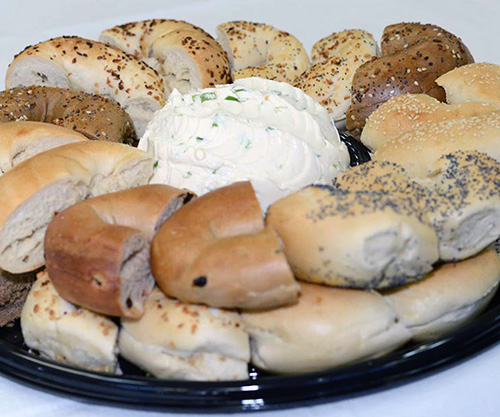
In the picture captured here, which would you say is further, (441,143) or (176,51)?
(176,51)

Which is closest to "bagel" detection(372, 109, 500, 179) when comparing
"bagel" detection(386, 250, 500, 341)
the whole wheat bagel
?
"bagel" detection(386, 250, 500, 341)

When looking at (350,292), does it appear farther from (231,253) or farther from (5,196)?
(5,196)

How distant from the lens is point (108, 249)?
1.84 meters

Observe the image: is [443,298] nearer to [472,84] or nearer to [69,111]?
[472,84]

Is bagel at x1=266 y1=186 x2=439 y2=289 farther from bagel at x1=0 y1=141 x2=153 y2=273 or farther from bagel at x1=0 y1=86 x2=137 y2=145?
bagel at x1=0 y1=86 x2=137 y2=145

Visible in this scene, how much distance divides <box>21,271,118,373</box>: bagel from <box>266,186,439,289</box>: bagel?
20.7 inches

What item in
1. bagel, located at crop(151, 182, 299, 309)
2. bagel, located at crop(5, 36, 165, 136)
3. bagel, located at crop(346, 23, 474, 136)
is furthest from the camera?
bagel, located at crop(5, 36, 165, 136)

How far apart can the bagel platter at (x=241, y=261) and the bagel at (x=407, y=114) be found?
0.53 ft

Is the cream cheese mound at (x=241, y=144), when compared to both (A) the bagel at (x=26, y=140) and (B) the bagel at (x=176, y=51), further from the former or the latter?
(B) the bagel at (x=176, y=51)

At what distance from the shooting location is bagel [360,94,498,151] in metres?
2.61

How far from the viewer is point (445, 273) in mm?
1973

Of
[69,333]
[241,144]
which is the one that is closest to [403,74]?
[241,144]

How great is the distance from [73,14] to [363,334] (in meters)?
3.42

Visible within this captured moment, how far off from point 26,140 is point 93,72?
2.71ft
